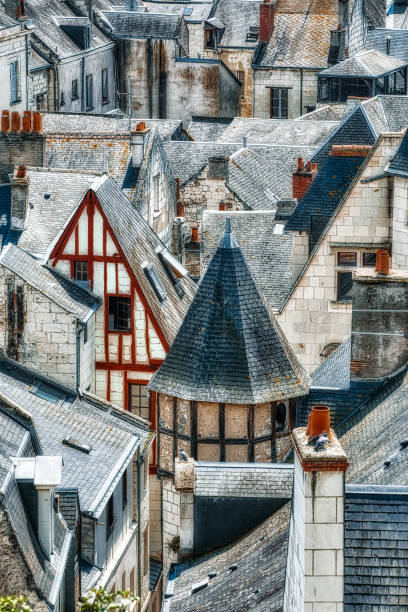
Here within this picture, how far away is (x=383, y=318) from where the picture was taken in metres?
35.4

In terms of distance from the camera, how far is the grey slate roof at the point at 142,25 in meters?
107

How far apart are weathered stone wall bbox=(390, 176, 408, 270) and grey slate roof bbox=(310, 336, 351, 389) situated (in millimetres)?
3770

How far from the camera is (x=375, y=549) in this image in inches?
888

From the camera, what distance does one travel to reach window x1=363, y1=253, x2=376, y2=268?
4650 centimetres

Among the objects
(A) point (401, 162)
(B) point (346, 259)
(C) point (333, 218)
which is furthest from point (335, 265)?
(A) point (401, 162)

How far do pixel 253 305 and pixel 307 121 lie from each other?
154 ft

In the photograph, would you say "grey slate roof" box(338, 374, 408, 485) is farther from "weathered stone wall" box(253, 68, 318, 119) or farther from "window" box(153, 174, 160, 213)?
"weathered stone wall" box(253, 68, 318, 119)

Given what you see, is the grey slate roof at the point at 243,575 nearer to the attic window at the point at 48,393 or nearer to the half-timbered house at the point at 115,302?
the attic window at the point at 48,393

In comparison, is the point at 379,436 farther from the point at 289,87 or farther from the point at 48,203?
the point at 289,87

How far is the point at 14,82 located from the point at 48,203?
3867cm

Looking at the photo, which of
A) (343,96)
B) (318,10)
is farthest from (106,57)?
(343,96)

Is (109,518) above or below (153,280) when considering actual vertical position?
below

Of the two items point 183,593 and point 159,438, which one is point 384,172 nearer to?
point 159,438

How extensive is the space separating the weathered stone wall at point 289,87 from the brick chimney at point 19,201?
54.0 metres
